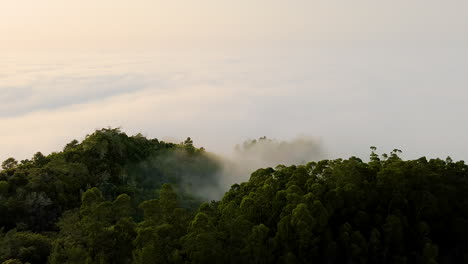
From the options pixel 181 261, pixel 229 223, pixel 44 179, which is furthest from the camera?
pixel 44 179

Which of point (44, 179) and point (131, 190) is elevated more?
point (44, 179)

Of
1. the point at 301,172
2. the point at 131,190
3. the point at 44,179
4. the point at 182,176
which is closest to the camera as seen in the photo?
the point at 301,172

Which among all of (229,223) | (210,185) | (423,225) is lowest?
(210,185)

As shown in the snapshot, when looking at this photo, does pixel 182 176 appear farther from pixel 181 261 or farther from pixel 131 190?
pixel 181 261

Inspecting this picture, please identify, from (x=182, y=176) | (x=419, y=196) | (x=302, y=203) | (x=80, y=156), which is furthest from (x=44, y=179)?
(x=419, y=196)

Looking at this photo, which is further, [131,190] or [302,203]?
[131,190]

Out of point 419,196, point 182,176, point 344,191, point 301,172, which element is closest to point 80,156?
point 182,176

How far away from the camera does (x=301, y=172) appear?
3114cm

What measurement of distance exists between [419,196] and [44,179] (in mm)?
32702

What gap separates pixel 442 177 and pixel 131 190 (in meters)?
31.2

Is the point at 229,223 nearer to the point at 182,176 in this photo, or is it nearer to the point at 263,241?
the point at 263,241

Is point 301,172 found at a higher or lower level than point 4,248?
higher

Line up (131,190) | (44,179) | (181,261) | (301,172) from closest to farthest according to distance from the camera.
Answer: (181,261), (301,172), (44,179), (131,190)

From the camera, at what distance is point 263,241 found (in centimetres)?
2575
